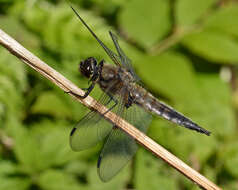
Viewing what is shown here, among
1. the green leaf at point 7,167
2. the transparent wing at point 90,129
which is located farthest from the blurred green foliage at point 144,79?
the transparent wing at point 90,129

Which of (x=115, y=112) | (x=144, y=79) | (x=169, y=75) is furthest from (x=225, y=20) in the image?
(x=115, y=112)

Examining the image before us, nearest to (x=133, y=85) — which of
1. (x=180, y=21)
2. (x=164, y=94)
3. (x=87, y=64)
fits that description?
(x=87, y=64)

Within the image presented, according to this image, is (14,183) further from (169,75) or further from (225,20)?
(225,20)

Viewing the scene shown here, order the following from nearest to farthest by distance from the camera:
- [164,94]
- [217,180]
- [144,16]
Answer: [217,180] < [164,94] < [144,16]

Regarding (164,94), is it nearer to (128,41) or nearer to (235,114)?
(128,41)

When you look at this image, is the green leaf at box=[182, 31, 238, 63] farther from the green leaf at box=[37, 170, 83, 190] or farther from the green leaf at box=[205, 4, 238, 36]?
the green leaf at box=[37, 170, 83, 190]

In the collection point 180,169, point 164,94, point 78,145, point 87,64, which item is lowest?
point 78,145

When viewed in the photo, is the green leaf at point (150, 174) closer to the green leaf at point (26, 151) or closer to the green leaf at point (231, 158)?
the green leaf at point (231, 158)
